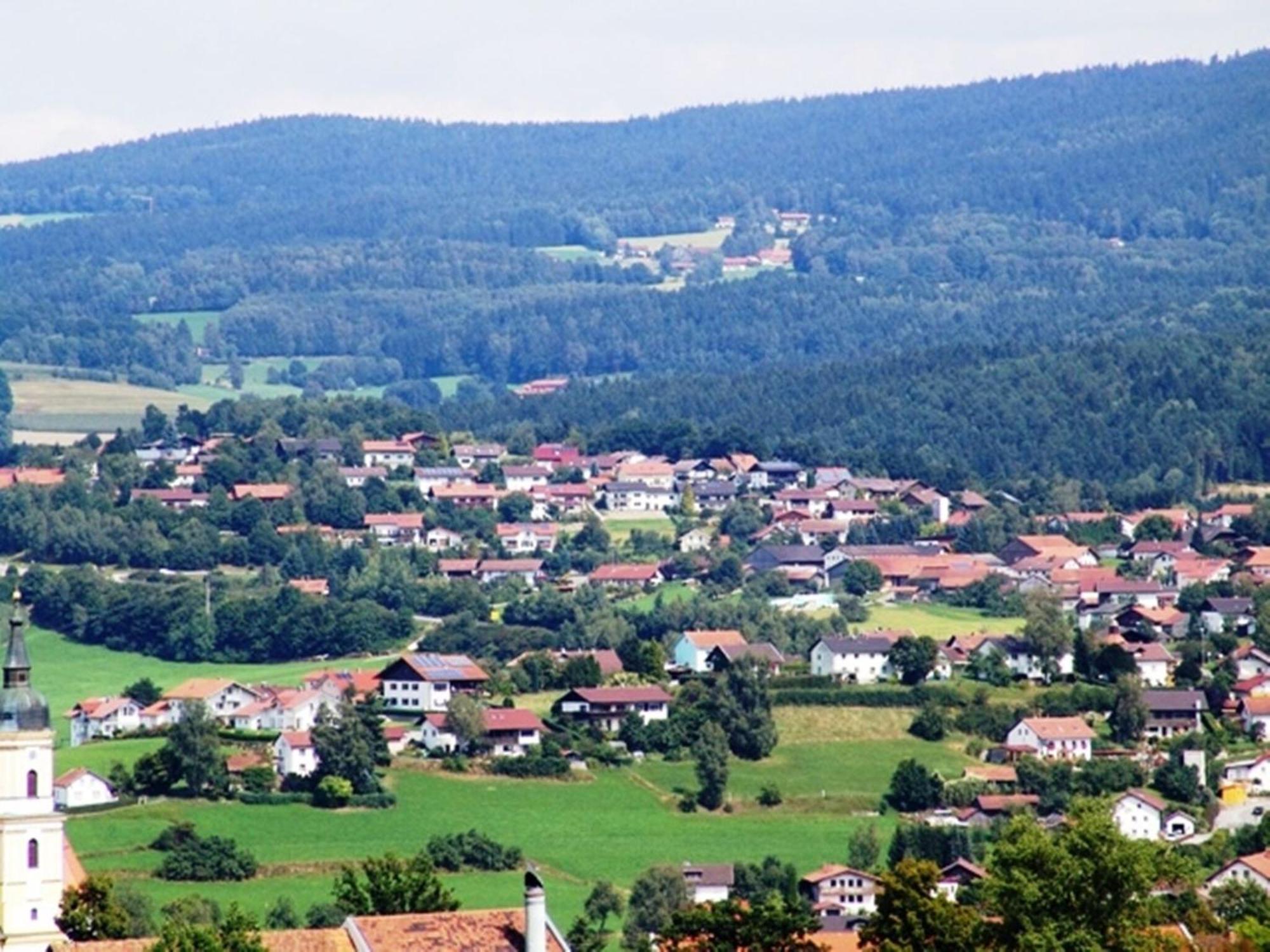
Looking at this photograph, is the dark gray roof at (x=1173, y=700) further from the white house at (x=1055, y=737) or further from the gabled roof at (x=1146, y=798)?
the gabled roof at (x=1146, y=798)

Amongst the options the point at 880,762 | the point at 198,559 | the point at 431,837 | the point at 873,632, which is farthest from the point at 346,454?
the point at 431,837

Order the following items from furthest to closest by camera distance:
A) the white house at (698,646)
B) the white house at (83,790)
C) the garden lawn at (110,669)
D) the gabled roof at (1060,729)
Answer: the garden lawn at (110,669)
the white house at (698,646)
the gabled roof at (1060,729)
the white house at (83,790)

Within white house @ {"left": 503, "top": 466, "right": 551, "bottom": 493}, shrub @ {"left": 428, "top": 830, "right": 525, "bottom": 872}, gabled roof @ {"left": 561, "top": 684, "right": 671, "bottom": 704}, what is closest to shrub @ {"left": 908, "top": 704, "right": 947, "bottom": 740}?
gabled roof @ {"left": 561, "top": 684, "right": 671, "bottom": 704}

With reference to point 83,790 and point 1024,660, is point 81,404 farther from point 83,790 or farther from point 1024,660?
point 83,790

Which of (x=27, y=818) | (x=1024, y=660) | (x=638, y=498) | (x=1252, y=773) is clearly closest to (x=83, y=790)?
(x=1252, y=773)

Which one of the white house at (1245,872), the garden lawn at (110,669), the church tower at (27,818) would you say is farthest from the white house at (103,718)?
the church tower at (27,818)

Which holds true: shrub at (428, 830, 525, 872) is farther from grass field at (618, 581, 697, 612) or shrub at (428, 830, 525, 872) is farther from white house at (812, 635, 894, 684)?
grass field at (618, 581, 697, 612)
